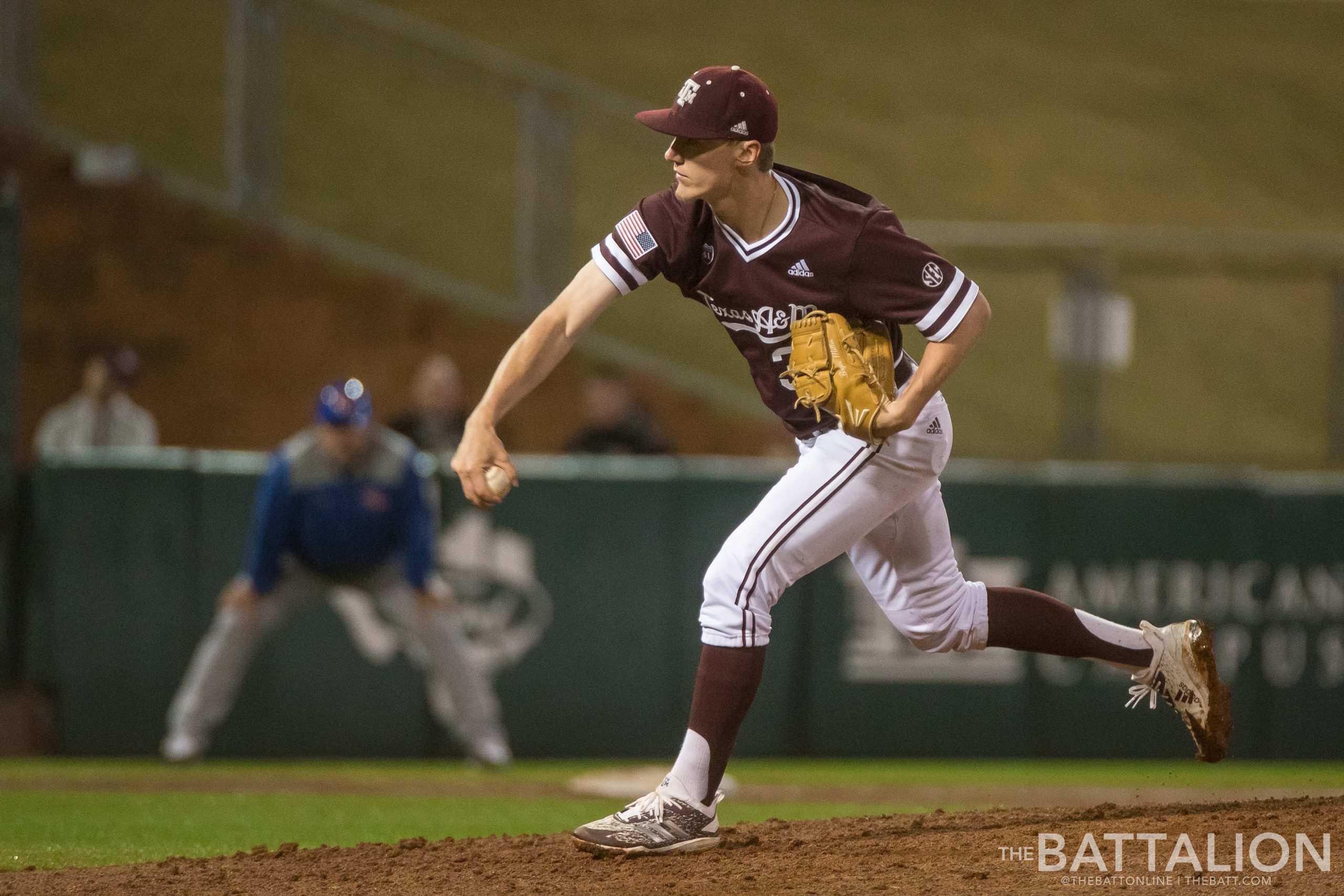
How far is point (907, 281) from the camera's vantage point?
178 inches

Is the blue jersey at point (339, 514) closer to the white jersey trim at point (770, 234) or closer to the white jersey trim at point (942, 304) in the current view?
the white jersey trim at point (770, 234)

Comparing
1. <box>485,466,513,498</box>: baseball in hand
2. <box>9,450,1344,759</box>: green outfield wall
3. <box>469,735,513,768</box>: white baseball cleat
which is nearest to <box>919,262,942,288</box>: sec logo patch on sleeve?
<box>485,466,513,498</box>: baseball in hand

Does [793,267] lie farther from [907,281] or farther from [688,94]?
[688,94]

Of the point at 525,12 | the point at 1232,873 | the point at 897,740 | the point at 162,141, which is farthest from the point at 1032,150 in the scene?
the point at 1232,873

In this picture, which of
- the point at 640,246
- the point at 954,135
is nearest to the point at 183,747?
the point at 640,246

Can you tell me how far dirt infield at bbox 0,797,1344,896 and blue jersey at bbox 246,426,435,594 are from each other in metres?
3.52

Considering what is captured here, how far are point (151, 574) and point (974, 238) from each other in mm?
6522

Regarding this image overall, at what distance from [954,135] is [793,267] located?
61.0 feet

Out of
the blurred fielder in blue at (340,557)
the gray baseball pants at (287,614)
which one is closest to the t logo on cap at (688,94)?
the blurred fielder in blue at (340,557)

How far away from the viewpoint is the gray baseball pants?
838 cm

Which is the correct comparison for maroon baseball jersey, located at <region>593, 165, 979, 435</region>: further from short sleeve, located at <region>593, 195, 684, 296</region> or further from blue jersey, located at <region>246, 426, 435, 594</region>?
blue jersey, located at <region>246, 426, 435, 594</region>

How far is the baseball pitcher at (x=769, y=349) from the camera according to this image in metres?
4.46

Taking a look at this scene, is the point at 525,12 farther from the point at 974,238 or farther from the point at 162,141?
the point at 974,238

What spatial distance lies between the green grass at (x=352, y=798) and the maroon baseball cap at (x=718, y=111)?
9.32 feet
